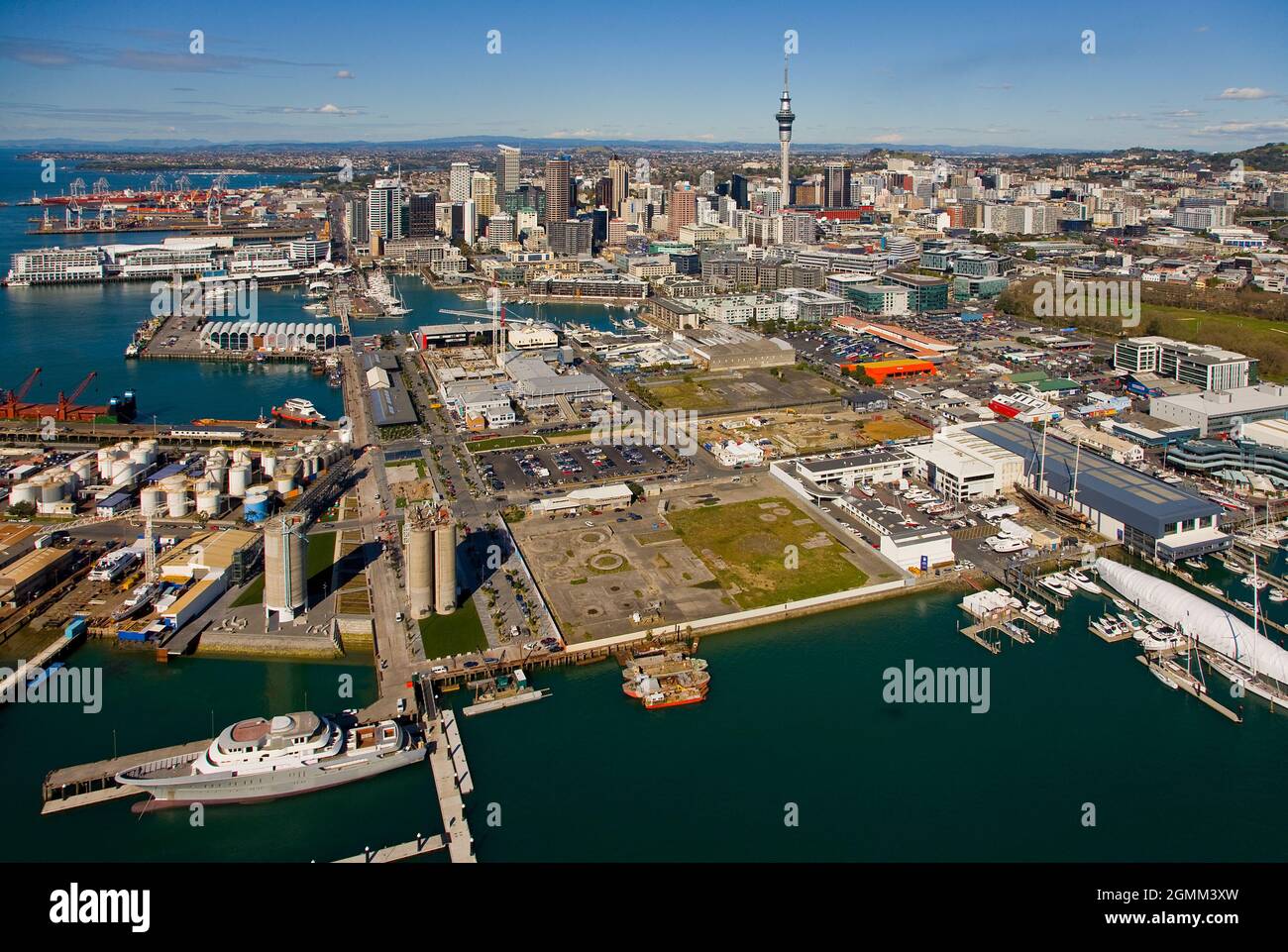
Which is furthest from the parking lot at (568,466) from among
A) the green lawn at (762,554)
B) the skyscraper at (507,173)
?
the skyscraper at (507,173)

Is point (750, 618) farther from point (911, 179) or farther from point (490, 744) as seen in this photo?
point (911, 179)

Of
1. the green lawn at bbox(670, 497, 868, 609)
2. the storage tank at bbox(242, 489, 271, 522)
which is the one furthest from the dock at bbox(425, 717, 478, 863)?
the storage tank at bbox(242, 489, 271, 522)

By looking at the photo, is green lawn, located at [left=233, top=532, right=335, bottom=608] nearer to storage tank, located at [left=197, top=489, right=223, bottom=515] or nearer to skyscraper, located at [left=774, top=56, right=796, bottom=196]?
storage tank, located at [left=197, top=489, right=223, bottom=515]

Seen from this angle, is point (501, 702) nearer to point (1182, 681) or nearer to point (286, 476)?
point (286, 476)

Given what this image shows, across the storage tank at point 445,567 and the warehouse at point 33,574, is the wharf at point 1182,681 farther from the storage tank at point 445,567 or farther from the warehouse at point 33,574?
the warehouse at point 33,574

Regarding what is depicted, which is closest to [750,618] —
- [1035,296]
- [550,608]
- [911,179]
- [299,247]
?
[550,608]
